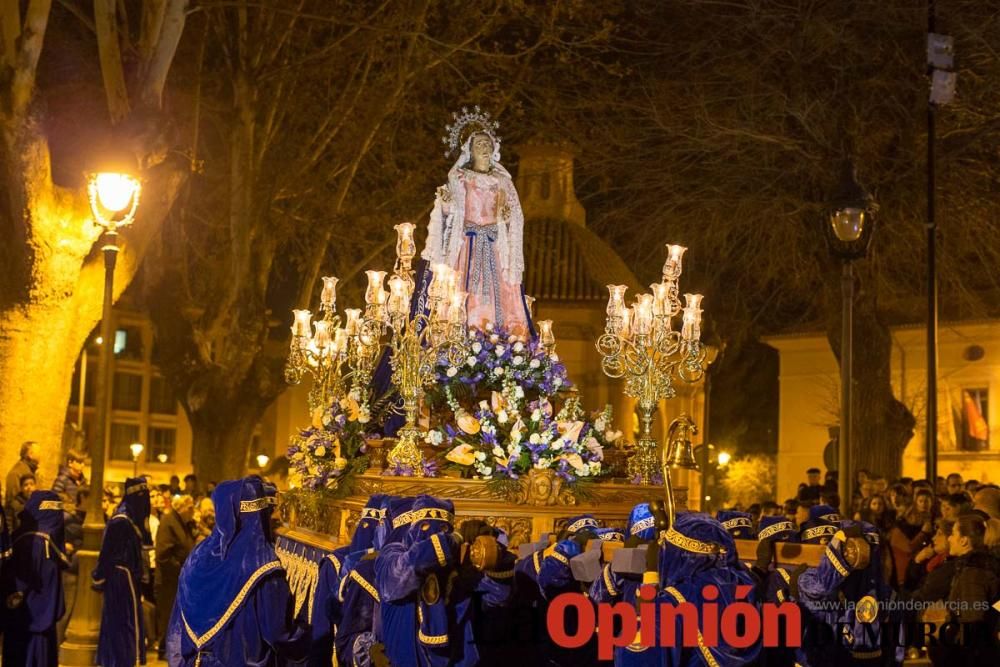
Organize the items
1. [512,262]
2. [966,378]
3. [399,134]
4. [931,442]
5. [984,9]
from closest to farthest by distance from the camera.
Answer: [512,262]
[931,442]
[984,9]
[399,134]
[966,378]

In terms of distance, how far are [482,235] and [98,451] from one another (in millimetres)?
4345

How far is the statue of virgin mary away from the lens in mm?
15217

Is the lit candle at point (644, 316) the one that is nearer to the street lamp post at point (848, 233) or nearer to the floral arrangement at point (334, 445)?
the street lamp post at point (848, 233)

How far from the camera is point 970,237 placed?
2178 cm

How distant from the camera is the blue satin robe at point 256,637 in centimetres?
838

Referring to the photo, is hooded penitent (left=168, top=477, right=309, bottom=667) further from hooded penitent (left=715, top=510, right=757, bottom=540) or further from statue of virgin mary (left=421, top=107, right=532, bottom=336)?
statue of virgin mary (left=421, top=107, right=532, bottom=336)

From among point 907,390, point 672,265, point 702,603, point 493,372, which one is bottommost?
point 702,603

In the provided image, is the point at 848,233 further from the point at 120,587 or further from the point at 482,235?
the point at 120,587

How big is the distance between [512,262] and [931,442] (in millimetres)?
5073

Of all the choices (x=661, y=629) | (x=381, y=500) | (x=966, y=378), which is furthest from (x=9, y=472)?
(x=966, y=378)

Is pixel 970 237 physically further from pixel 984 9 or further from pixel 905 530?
pixel 905 530

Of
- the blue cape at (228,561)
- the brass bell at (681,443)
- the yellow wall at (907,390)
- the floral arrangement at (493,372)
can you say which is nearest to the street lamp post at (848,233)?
the floral arrangement at (493,372)

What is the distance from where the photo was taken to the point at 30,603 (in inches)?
456

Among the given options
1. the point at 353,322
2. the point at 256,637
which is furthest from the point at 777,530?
the point at 353,322
